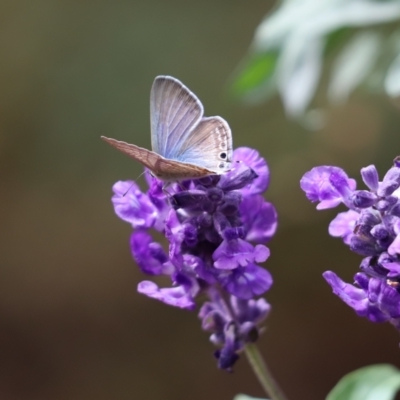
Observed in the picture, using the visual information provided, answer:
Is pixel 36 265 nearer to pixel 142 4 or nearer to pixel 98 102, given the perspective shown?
pixel 98 102

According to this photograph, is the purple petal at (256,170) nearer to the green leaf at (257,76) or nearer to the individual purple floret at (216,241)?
the individual purple floret at (216,241)

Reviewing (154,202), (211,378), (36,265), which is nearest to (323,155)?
(211,378)

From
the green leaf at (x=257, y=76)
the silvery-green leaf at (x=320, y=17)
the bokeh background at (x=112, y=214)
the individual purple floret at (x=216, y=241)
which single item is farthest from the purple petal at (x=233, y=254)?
the bokeh background at (x=112, y=214)

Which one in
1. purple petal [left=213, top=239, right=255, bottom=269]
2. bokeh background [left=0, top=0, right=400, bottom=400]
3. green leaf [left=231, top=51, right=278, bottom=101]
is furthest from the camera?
Answer: bokeh background [left=0, top=0, right=400, bottom=400]

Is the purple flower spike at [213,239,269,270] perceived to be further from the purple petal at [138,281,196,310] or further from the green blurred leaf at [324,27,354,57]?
the green blurred leaf at [324,27,354,57]

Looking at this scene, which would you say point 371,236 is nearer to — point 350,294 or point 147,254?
point 350,294

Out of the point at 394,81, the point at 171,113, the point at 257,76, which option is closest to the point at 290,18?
the point at 257,76

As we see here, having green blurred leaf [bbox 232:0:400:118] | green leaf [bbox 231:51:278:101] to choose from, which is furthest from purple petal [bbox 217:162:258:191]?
green leaf [bbox 231:51:278:101]
